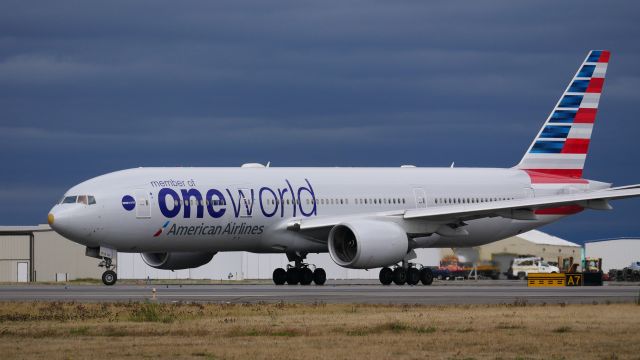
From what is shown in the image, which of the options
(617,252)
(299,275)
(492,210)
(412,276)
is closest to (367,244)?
(412,276)

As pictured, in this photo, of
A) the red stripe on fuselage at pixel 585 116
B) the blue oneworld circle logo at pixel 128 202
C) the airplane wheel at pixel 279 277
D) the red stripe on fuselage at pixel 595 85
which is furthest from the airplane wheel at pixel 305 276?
the red stripe on fuselage at pixel 595 85

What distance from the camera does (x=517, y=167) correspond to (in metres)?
62.4

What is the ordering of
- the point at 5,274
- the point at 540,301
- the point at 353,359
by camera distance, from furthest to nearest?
1. the point at 5,274
2. the point at 540,301
3. the point at 353,359

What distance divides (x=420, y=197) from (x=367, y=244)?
7471 mm

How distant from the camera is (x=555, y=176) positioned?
2438 inches

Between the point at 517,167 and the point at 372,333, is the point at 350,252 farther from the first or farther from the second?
the point at 372,333

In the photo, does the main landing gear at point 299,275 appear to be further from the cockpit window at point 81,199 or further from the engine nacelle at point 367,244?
the cockpit window at point 81,199

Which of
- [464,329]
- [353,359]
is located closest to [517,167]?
[464,329]

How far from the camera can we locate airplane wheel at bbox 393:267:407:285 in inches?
2126

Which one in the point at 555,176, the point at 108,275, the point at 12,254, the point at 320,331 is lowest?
the point at 320,331

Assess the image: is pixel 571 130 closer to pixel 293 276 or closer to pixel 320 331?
pixel 293 276

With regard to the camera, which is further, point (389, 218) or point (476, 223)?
point (476, 223)

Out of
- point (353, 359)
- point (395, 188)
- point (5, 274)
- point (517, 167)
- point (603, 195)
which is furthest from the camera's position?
point (5, 274)

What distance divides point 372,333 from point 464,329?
2106mm
